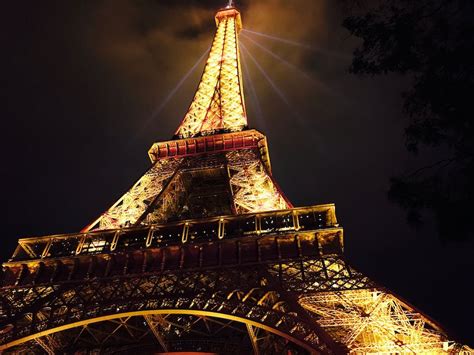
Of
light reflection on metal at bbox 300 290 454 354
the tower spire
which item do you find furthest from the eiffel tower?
the tower spire

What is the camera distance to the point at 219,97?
105 feet

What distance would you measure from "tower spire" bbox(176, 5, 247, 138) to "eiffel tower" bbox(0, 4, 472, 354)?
249 inches

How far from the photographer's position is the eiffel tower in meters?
13.4

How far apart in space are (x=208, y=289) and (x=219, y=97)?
1939 cm

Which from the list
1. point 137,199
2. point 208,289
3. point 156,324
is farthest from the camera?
point 137,199

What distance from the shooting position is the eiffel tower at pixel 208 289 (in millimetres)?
13359

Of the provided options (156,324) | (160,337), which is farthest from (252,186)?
(160,337)

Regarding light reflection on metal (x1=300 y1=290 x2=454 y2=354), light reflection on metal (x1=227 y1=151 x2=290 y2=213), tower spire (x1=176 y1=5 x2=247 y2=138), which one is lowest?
light reflection on metal (x1=300 y1=290 x2=454 y2=354)

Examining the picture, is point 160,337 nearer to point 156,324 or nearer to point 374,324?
point 156,324

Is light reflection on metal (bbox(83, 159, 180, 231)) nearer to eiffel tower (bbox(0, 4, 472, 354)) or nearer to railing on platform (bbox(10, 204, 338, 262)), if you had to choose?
eiffel tower (bbox(0, 4, 472, 354))

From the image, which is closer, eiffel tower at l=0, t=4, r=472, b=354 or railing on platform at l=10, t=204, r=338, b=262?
eiffel tower at l=0, t=4, r=472, b=354

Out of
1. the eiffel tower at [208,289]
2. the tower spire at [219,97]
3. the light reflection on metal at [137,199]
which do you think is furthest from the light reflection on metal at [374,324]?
the tower spire at [219,97]

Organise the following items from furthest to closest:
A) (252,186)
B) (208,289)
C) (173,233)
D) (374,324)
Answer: (252,186) < (173,233) < (208,289) < (374,324)

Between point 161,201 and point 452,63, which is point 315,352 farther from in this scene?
point 161,201
